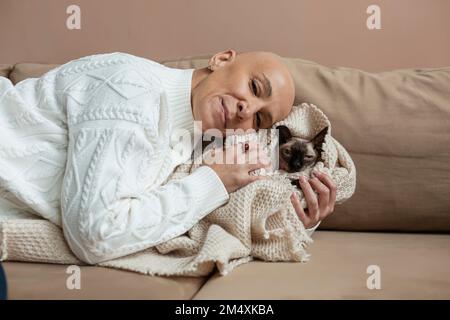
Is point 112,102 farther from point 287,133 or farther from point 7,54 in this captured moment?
point 7,54

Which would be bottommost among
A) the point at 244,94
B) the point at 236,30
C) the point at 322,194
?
the point at 322,194

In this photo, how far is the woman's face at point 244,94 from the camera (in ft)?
4.69

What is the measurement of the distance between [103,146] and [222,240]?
1.02ft

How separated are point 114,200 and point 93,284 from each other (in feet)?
0.55

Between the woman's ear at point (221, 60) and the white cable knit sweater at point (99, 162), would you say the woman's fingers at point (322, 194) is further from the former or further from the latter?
the woman's ear at point (221, 60)

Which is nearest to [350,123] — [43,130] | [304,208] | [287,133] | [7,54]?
[287,133]

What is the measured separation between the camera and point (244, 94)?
56.5 inches

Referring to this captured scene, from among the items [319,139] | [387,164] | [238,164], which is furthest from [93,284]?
[387,164]

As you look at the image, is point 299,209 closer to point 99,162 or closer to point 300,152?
point 300,152

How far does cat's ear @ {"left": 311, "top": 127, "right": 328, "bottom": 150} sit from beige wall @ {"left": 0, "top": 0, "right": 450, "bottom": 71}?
0.55 meters

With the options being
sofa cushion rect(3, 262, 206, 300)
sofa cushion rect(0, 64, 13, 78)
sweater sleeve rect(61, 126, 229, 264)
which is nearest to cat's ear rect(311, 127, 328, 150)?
sweater sleeve rect(61, 126, 229, 264)

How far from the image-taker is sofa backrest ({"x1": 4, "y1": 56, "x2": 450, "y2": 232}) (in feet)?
5.14

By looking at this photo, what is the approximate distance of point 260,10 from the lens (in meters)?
1.97

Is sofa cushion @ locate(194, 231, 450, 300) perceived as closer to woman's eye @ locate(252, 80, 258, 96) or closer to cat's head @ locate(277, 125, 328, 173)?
cat's head @ locate(277, 125, 328, 173)
